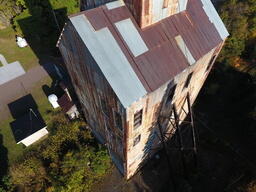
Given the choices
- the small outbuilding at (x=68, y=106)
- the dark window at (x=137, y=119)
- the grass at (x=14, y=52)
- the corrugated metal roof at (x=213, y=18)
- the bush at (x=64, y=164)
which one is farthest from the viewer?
the grass at (x=14, y=52)

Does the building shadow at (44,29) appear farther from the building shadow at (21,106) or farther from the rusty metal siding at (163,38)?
the rusty metal siding at (163,38)

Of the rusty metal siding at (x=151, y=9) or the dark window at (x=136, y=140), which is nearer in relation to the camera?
the rusty metal siding at (x=151, y=9)

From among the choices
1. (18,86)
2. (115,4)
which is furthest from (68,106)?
(115,4)

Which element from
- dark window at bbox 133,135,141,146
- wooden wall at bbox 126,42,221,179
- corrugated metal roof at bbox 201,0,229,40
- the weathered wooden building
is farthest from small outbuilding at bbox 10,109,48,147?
corrugated metal roof at bbox 201,0,229,40

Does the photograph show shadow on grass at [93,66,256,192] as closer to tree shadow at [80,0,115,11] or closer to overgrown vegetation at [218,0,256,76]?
overgrown vegetation at [218,0,256,76]

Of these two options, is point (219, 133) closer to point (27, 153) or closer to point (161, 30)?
point (161, 30)

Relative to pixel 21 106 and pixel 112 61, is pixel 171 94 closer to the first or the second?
pixel 112 61

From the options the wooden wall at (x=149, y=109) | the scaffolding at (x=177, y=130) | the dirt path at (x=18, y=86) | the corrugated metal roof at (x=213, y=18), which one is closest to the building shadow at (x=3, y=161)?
the dirt path at (x=18, y=86)
